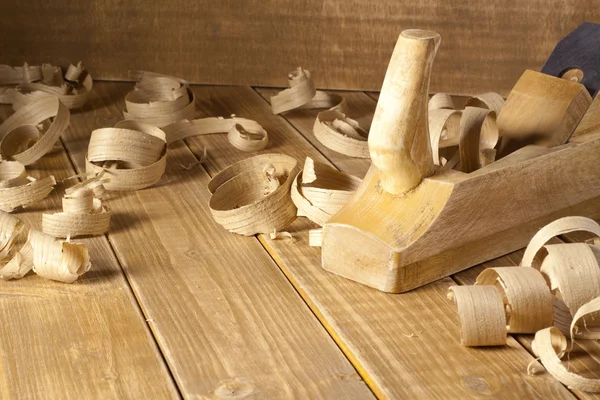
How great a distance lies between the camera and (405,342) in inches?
48.2

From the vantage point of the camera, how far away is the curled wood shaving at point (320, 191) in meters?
1.51

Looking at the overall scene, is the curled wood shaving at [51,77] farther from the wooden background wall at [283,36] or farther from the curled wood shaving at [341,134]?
the curled wood shaving at [341,134]

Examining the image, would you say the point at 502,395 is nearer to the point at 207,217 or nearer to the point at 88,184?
the point at 207,217

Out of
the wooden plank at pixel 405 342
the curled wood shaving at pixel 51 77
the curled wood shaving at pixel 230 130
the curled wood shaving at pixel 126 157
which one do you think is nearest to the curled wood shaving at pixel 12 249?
the curled wood shaving at pixel 126 157

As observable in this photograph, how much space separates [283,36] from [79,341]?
139 centimetres

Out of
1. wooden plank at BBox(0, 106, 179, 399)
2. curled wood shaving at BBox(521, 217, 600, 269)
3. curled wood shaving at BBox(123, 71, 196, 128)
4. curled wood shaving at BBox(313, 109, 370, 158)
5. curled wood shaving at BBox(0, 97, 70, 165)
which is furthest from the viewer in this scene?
curled wood shaving at BBox(123, 71, 196, 128)

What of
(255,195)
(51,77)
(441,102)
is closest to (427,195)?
(255,195)

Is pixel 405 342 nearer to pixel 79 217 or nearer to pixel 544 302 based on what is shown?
pixel 544 302

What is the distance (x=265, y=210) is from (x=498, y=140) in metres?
0.45

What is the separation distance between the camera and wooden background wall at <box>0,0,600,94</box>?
234 centimetres

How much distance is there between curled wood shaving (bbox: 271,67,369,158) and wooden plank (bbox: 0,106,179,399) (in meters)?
0.67

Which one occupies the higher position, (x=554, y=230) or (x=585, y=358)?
(x=554, y=230)

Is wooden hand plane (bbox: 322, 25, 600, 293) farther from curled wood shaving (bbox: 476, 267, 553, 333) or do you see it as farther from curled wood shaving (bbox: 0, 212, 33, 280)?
curled wood shaving (bbox: 0, 212, 33, 280)

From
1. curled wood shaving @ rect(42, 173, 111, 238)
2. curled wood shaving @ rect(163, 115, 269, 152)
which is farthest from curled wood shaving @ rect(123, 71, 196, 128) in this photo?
curled wood shaving @ rect(42, 173, 111, 238)
